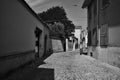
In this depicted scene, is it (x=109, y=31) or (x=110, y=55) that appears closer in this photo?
(x=110, y=55)

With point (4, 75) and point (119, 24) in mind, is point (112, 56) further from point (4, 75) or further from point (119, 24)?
point (4, 75)

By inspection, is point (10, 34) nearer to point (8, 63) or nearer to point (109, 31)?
point (8, 63)

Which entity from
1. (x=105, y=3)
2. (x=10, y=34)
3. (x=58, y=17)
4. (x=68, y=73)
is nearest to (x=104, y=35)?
(x=105, y=3)

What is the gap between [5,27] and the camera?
16.2 ft

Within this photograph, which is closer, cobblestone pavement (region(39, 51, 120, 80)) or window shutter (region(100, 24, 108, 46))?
cobblestone pavement (region(39, 51, 120, 80))

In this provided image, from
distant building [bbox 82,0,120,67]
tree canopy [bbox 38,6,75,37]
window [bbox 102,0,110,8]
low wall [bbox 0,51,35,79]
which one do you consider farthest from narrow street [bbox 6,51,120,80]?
tree canopy [bbox 38,6,75,37]

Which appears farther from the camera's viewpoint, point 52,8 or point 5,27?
point 52,8

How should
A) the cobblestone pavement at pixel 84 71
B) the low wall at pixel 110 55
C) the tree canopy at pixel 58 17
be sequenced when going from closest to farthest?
1. the cobblestone pavement at pixel 84 71
2. the low wall at pixel 110 55
3. the tree canopy at pixel 58 17

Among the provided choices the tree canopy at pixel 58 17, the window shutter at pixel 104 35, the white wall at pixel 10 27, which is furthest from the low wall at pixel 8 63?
the tree canopy at pixel 58 17

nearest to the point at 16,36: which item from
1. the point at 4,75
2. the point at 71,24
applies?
the point at 4,75

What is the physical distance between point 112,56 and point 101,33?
2.37m

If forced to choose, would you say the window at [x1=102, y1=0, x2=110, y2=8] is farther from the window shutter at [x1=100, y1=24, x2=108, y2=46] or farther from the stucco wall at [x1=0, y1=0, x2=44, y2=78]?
the stucco wall at [x1=0, y1=0, x2=44, y2=78]

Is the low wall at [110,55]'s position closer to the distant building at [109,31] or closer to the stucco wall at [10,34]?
the distant building at [109,31]

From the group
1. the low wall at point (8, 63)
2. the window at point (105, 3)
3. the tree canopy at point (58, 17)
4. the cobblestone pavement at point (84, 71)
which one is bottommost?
the cobblestone pavement at point (84, 71)
